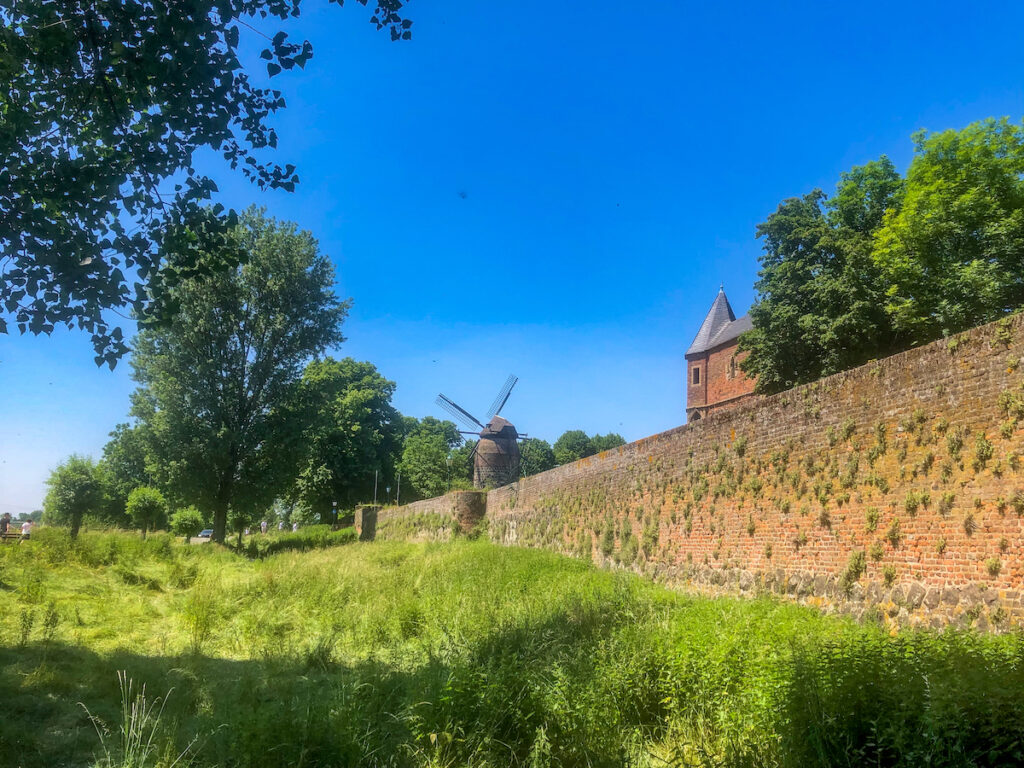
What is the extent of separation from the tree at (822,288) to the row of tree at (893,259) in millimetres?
37

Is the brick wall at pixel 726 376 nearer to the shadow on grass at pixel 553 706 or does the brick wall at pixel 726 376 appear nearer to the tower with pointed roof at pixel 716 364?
the tower with pointed roof at pixel 716 364

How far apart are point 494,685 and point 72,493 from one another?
30.5 metres

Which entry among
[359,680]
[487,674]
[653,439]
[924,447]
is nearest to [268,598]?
[359,680]

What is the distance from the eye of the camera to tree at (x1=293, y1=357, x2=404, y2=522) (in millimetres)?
42031

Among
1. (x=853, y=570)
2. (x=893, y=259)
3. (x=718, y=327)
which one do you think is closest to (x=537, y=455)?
(x=718, y=327)

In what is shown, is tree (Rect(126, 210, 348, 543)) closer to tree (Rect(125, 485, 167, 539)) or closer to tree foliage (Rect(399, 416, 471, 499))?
tree (Rect(125, 485, 167, 539))

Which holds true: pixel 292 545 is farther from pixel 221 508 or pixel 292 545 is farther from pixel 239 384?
pixel 239 384

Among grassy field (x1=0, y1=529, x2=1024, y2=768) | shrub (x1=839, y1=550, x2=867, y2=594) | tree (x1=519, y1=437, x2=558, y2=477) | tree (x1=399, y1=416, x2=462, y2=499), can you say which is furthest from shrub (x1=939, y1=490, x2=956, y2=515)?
tree (x1=519, y1=437, x2=558, y2=477)

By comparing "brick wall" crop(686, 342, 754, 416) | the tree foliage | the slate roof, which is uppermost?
the slate roof

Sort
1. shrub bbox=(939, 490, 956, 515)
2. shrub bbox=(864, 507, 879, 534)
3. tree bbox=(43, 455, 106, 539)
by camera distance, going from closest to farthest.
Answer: shrub bbox=(939, 490, 956, 515), shrub bbox=(864, 507, 879, 534), tree bbox=(43, 455, 106, 539)

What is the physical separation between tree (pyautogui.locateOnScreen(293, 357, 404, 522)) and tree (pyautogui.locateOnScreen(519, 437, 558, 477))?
68.6 ft

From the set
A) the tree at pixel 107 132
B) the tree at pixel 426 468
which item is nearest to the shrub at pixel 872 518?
the tree at pixel 107 132

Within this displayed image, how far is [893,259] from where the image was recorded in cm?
Answer: 1844

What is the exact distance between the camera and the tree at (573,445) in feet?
235
